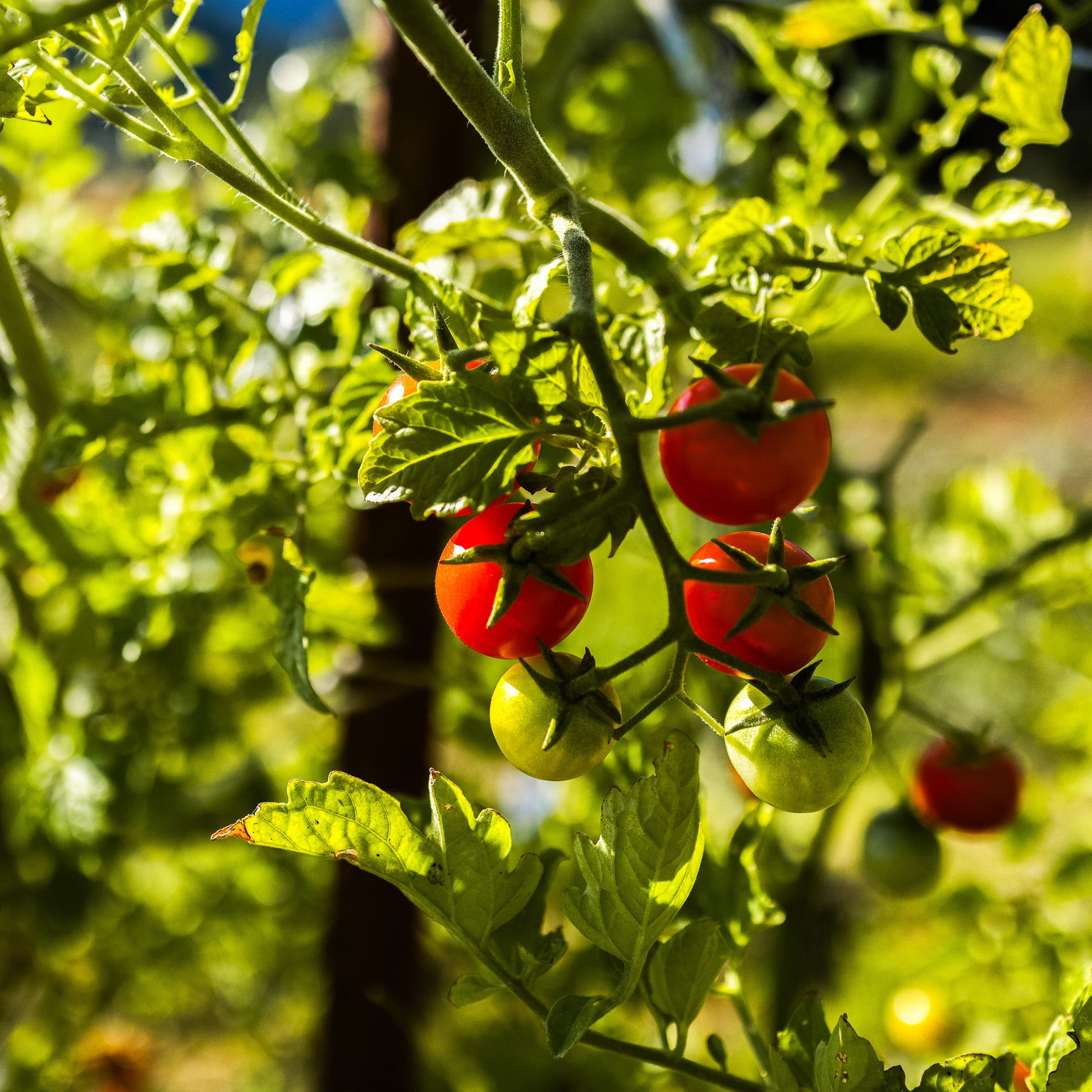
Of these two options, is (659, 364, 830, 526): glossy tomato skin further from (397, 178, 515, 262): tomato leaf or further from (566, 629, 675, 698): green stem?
(397, 178, 515, 262): tomato leaf

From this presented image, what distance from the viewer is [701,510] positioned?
331mm

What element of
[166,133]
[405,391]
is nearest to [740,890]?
[405,391]

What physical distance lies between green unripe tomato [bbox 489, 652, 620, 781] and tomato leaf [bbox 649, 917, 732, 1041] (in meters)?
0.10

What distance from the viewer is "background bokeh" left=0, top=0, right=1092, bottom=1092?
57 centimetres

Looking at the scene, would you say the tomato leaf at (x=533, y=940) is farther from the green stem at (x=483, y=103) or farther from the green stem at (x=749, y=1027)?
the green stem at (x=483, y=103)

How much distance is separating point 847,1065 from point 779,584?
0.17 m

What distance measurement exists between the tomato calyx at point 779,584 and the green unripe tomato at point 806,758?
1.3 inches

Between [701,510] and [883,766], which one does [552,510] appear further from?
[883,766]

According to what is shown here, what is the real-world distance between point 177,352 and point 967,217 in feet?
1.39

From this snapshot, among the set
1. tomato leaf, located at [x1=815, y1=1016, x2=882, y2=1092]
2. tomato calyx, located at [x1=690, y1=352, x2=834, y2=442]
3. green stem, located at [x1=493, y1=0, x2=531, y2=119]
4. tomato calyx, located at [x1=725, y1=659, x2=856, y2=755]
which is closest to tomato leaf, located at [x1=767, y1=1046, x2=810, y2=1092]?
tomato leaf, located at [x1=815, y1=1016, x2=882, y2=1092]

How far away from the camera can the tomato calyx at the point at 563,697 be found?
32 cm

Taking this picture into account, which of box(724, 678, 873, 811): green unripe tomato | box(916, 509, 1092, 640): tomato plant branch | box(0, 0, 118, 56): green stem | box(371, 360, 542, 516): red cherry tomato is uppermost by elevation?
box(0, 0, 118, 56): green stem

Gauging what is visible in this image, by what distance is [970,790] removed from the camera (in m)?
0.81

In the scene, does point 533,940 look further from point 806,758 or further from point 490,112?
point 490,112
